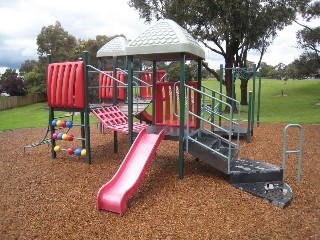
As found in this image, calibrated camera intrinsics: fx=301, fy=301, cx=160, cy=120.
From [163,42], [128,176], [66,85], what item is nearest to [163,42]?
[163,42]

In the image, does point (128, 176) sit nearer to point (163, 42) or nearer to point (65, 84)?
point (163, 42)

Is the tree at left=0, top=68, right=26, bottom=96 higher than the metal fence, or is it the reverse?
the tree at left=0, top=68, right=26, bottom=96

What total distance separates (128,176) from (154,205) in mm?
684

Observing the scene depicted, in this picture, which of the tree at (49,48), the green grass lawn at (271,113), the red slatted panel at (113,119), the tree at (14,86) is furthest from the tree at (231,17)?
the tree at (14,86)

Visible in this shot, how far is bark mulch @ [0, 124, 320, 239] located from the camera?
3.83 metres

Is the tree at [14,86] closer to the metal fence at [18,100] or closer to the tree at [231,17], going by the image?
the metal fence at [18,100]

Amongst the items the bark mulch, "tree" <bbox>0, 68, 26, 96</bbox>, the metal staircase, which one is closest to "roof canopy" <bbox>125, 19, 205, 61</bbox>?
the metal staircase

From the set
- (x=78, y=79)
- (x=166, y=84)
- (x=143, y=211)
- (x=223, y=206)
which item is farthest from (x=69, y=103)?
(x=223, y=206)

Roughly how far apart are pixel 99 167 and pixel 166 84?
2.34 meters

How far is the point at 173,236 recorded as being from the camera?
371 cm

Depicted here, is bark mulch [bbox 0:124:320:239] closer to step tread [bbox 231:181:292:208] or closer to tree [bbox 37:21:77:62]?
step tread [bbox 231:181:292:208]

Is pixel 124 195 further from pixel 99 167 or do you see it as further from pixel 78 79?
pixel 78 79

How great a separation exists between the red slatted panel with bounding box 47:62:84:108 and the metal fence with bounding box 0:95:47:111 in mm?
26415

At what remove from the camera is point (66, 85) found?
658cm
